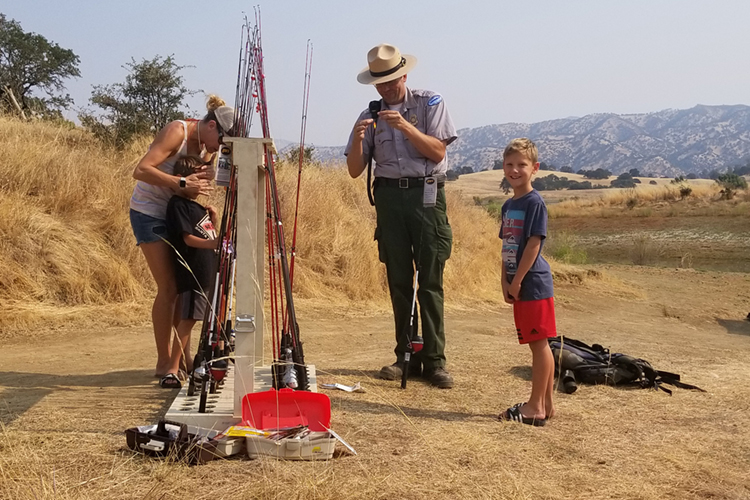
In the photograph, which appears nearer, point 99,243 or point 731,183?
point 99,243

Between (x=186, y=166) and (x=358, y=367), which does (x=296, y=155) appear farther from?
(x=186, y=166)

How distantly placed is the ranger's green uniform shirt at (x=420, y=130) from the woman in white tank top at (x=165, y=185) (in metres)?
0.95

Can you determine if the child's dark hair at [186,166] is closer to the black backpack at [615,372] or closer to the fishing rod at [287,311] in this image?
the fishing rod at [287,311]

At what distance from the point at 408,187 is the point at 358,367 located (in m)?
1.54

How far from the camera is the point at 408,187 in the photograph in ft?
16.2

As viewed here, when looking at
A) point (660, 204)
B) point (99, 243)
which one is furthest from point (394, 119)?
point (660, 204)

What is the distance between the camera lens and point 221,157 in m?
3.99

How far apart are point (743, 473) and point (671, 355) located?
3.51m

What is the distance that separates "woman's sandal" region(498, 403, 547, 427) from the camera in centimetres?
418

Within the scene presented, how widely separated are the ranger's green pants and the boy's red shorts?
0.92m

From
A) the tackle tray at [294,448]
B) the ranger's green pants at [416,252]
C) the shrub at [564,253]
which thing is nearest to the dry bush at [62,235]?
the ranger's green pants at [416,252]

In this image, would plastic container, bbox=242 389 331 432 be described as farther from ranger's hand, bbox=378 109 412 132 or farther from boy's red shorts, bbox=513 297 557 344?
ranger's hand, bbox=378 109 412 132

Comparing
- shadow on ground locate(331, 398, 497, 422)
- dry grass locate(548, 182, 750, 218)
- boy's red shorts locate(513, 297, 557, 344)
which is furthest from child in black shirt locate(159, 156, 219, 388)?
dry grass locate(548, 182, 750, 218)

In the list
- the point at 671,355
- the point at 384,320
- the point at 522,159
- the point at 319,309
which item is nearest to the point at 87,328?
the point at 319,309
